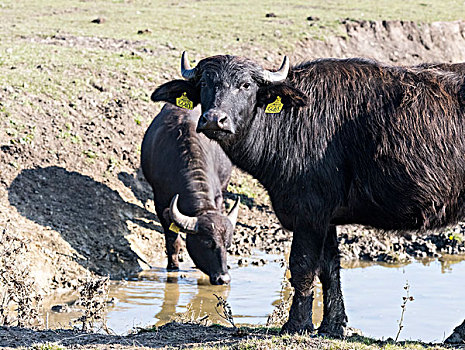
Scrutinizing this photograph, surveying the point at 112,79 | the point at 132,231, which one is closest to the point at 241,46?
the point at 112,79

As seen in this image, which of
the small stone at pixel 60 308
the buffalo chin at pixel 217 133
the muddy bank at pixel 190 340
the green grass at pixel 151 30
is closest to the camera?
the muddy bank at pixel 190 340

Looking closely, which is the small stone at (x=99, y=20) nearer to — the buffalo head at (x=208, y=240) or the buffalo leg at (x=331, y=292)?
the buffalo head at (x=208, y=240)

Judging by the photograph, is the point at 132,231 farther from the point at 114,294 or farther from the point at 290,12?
the point at 290,12

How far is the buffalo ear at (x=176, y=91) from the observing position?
22.1 feet

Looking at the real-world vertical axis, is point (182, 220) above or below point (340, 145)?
below

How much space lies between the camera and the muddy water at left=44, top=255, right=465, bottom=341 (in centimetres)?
811

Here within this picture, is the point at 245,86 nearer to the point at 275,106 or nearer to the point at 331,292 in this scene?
the point at 275,106

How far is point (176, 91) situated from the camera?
681 centimetres

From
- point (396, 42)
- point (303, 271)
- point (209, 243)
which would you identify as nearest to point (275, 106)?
point (303, 271)

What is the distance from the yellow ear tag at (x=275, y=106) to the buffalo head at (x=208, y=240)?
3.19m

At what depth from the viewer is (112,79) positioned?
47.2 ft

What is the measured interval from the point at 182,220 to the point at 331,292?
3.01m

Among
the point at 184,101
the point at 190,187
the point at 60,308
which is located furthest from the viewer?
the point at 190,187

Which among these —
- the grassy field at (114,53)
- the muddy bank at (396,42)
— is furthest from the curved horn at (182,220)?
the muddy bank at (396,42)
